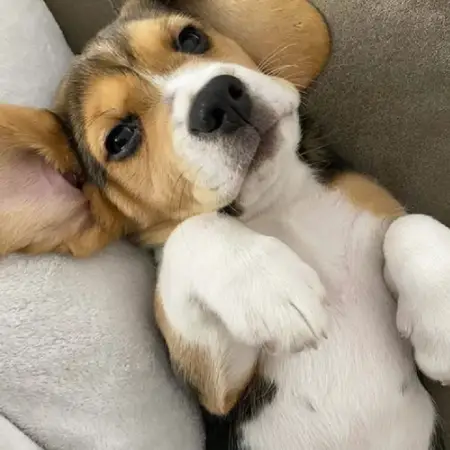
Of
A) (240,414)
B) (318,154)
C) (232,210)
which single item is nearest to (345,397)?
(240,414)

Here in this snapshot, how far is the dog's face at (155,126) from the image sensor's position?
62.1 inches

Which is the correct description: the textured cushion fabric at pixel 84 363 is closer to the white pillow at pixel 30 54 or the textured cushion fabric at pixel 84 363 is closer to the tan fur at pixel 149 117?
the tan fur at pixel 149 117

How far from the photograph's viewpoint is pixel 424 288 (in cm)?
161

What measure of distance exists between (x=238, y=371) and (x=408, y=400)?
40 centimetres

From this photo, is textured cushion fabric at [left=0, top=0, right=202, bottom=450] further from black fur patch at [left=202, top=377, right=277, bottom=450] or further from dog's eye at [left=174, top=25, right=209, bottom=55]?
dog's eye at [left=174, top=25, right=209, bottom=55]

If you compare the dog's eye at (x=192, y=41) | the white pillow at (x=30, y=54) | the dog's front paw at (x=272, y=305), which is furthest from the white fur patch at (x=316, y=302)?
the white pillow at (x=30, y=54)

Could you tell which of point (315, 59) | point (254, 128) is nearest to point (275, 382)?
point (254, 128)

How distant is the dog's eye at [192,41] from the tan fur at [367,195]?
46cm

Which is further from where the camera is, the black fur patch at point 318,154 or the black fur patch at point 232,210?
the black fur patch at point 318,154

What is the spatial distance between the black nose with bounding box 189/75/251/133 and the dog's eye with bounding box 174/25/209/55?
0.33 m

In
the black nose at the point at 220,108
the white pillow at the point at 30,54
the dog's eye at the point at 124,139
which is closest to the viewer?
the black nose at the point at 220,108

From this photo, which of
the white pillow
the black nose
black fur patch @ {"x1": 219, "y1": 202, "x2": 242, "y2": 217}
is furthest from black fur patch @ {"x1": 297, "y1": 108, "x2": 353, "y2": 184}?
the white pillow

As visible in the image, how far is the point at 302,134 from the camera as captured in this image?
193cm

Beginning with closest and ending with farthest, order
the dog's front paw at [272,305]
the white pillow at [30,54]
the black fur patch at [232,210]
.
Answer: the dog's front paw at [272,305]
the black fur patch at [232,210]
the white pillow at [30,54]
